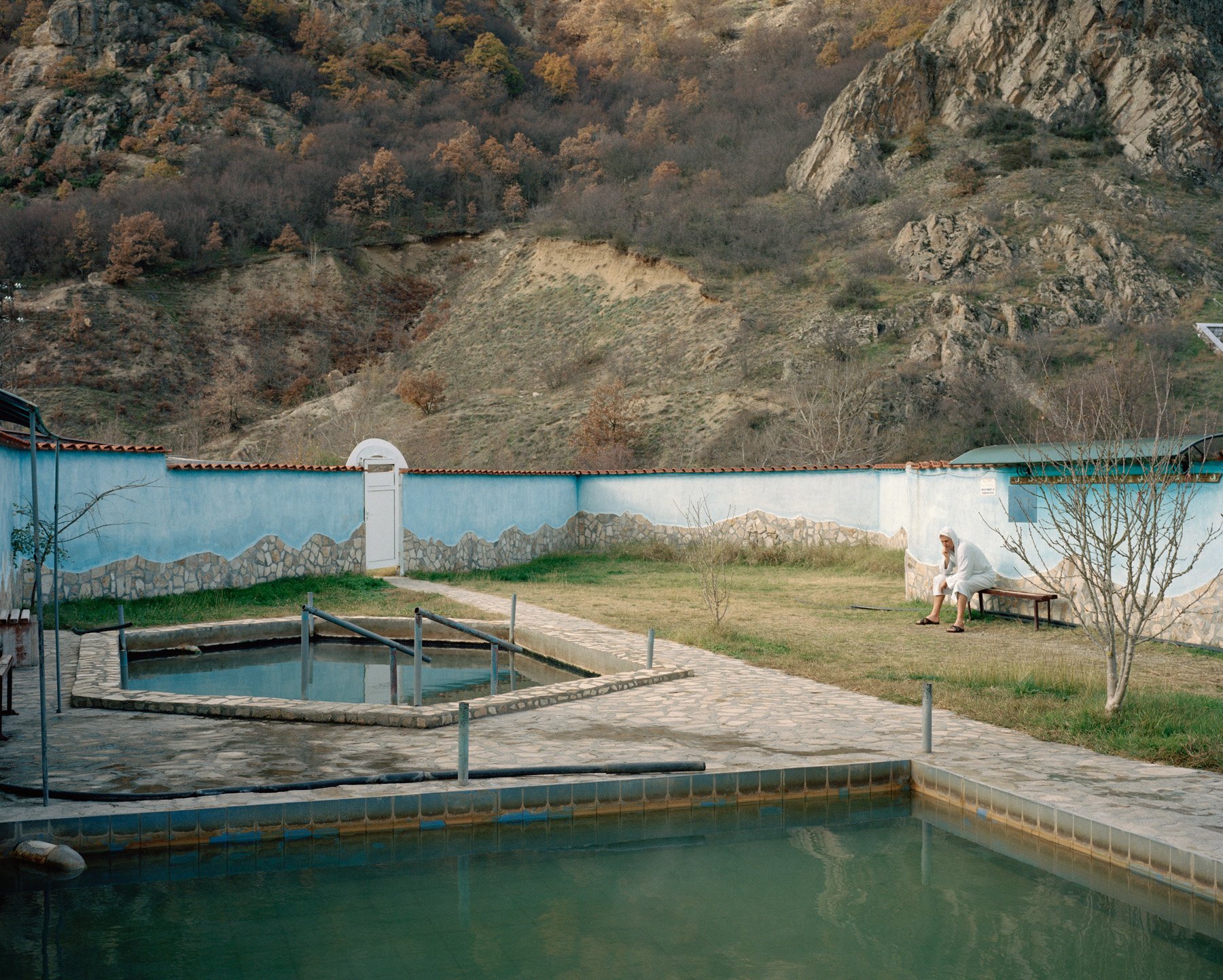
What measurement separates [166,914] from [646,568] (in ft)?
54.9

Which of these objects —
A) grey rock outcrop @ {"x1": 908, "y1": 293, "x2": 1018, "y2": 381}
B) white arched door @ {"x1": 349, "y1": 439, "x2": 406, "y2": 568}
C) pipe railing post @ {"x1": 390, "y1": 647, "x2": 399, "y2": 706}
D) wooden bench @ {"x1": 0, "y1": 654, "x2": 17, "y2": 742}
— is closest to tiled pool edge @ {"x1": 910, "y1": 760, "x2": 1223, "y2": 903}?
pipe railing post @ {"x1": 390, "y1": 647, "x2": 399, "y2": 706}

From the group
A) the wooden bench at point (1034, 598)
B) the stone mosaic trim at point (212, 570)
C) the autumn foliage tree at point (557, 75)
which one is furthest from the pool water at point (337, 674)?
the autumn foliage tree at point (557, 75)

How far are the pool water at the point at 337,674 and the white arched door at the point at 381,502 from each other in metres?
5.60

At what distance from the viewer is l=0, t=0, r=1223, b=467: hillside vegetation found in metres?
33.3

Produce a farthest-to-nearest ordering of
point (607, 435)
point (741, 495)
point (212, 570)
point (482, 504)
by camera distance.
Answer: point (607, 435)
point (741, 495)
point (482, 504)
point (212, 570)

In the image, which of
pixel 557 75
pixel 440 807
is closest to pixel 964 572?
pixel 440 807

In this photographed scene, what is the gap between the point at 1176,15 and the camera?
151 feet

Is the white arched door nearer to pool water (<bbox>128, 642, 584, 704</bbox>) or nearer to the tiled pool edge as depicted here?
pool water (<bbox>128, 642, 584, 704</bbox>)

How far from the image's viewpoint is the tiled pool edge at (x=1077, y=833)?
501 cm

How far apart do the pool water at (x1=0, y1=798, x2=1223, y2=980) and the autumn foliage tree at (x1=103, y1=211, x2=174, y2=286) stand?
147 feet

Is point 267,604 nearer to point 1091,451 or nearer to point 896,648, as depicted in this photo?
point 896,648

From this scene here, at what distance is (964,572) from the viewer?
45.0 ft

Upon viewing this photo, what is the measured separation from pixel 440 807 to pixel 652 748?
1768 millimetres

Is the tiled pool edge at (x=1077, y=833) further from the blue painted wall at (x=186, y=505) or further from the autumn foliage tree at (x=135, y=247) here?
the autumn foliage tree at (x=135, y=247)
